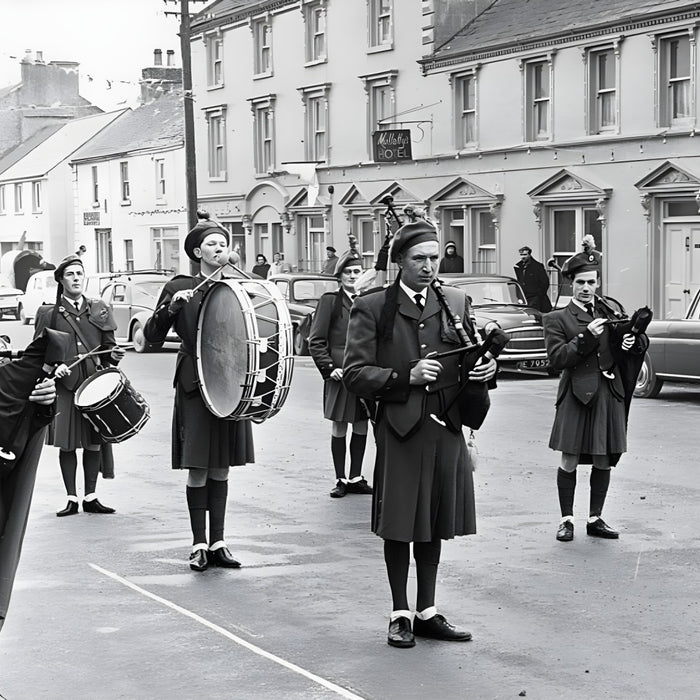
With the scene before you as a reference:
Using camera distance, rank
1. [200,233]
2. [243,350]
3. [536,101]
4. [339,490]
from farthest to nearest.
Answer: [536,101] < [339,490] < [200,233] < [243,350]

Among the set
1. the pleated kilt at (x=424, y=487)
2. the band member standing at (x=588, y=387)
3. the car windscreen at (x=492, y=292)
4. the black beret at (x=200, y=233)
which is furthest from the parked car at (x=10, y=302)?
the pleated kilt at (x=424, y=487)

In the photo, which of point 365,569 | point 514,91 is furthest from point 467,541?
point 514,91

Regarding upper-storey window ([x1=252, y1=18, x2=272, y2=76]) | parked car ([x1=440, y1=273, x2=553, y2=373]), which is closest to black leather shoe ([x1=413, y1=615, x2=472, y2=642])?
parked car ([x1=440, y1=273, x2=553, y2=373])

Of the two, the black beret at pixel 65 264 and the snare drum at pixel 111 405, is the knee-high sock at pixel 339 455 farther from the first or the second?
the black beret at pixel 65 264

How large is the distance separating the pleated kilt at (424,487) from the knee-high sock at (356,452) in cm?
420

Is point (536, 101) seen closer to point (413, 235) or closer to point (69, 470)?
point (69, 470)

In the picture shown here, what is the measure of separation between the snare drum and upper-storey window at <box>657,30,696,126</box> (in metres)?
20.5

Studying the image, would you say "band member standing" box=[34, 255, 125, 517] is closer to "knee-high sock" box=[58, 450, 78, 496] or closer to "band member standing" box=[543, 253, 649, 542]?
"knee-high sock" box=[58, 450, 78, 496]

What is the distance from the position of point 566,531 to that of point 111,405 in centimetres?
323

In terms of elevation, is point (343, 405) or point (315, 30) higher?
point (315, 30)

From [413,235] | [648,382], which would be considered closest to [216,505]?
[413,235]

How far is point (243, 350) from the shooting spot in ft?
26.1

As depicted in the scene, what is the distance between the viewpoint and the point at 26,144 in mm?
73500

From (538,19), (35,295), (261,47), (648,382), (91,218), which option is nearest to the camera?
(648,382)
